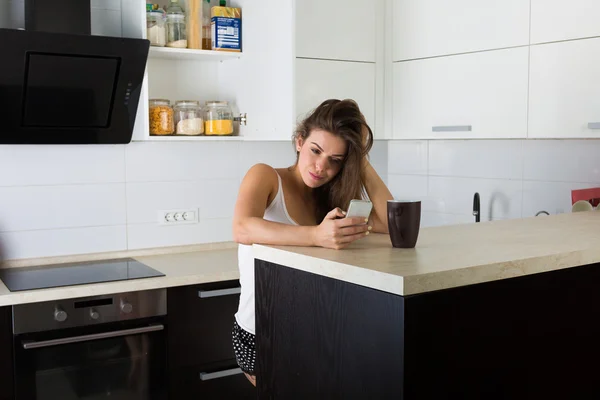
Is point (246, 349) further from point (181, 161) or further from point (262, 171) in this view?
point (181, 161)

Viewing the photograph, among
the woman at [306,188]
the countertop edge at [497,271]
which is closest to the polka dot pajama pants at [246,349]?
the woman at [306,188]

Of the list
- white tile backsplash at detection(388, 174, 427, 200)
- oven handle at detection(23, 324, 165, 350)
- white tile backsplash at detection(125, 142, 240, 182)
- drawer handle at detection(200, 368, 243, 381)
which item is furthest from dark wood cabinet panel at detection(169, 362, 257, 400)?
white tile backsplash at detection(388, 174, 427, 200)

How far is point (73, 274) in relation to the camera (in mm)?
2727

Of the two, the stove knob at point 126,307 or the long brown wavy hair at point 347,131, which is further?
the stove knob at point 126,307

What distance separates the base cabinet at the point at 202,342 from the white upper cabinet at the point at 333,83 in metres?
0.81

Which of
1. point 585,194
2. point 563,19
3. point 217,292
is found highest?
point 563,19

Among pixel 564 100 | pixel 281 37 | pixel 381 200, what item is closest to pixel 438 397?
pixel 381 200

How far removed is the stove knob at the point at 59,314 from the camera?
2.49m

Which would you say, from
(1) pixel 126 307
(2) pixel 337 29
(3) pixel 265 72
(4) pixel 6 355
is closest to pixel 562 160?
(2) pixel 337 29

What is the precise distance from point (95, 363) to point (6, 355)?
307 mm

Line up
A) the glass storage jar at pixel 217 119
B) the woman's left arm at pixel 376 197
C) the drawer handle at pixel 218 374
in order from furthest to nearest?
1. the glass storage jar at pixel 217 119
2. the drawer handle at pixel 218 374
3. the woman's left arm at pixel 376 197

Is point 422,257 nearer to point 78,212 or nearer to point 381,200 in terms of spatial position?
point 381,200

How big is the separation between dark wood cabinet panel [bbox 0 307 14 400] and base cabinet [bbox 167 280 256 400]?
0.57 meters

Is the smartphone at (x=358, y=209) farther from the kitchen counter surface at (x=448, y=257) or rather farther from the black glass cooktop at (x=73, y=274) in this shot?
the black glass cooktop at (x=73, y=274)
